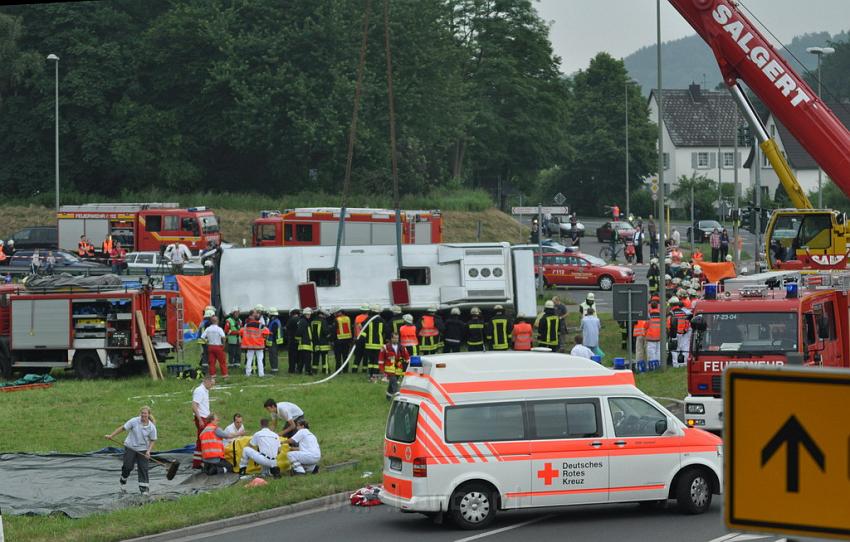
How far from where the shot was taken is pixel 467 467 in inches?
630

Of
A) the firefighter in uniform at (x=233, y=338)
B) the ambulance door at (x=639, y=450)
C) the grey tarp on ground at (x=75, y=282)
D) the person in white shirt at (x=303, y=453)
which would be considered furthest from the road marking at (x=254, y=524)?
the grey tarp on ground at (x=75, y=282)

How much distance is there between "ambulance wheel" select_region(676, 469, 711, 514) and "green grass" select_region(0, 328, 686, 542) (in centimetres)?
456

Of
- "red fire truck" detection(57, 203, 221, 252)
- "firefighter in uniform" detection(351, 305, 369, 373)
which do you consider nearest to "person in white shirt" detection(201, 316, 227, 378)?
"firefighter in uniform" detection(351, 305, 369, 373)

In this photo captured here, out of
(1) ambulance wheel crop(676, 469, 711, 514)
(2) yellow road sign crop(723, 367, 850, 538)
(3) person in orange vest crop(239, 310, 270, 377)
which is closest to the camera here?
(2) yellow road sign crop(723, 367, 850, 538)

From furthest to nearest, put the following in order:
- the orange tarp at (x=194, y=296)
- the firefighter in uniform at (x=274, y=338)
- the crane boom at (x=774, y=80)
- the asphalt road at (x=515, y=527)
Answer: the orange tarp at (x=194, y=296) → the firefighter in uniform at (x=274, y=338) → the crane boom at (x=774, y=80) → the asphalt road at (x=515, y=527)

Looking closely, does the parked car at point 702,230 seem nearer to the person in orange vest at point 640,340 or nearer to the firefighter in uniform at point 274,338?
the person in orange vest at point 640,340

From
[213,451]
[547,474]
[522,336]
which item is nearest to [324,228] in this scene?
[522,336]

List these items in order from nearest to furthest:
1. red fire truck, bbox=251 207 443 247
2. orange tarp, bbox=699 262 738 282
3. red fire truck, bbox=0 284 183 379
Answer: red fire truck, bbox=0 284 183 379, orange tarp, bbox=699 262 738 282, red fire truck, bbox=251 207 443 247

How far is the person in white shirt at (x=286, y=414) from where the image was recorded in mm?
20766

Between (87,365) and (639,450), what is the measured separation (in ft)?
60.6

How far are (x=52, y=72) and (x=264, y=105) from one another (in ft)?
40.5

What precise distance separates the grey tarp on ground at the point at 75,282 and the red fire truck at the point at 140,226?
2306cm

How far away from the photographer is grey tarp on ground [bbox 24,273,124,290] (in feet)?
106

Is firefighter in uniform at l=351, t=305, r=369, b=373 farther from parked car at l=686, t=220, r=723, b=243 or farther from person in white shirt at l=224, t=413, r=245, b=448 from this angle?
parked car at l=686, t=220, r=723, b=243
